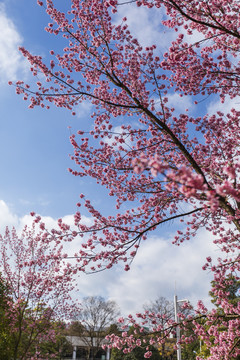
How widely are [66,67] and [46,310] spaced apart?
483 inches

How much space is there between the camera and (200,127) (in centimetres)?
800

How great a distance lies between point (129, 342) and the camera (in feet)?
21.0

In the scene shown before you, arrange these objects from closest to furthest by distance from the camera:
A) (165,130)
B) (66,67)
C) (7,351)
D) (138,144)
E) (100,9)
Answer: (165,130), (100,9), (66,67), (138,144), (7,351)

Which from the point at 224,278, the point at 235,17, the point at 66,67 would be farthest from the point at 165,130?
the point at 224,278

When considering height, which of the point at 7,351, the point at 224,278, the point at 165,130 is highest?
the point at 165,130

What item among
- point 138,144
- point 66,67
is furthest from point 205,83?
point 66,67

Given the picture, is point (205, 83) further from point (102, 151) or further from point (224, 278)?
point (224, 278)

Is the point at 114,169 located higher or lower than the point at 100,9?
lower

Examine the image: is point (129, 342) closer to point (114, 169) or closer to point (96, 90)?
point (114, 169)

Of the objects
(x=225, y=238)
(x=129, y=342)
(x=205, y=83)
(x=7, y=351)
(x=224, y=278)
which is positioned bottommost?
(x=7, y=351)

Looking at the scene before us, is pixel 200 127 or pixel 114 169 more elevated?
pixel 200 127

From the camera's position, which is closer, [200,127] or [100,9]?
[100,9]

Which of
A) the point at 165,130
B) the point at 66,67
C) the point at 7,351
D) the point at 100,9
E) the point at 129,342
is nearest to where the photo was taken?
the point at 165,130

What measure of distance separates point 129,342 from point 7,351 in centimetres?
914
